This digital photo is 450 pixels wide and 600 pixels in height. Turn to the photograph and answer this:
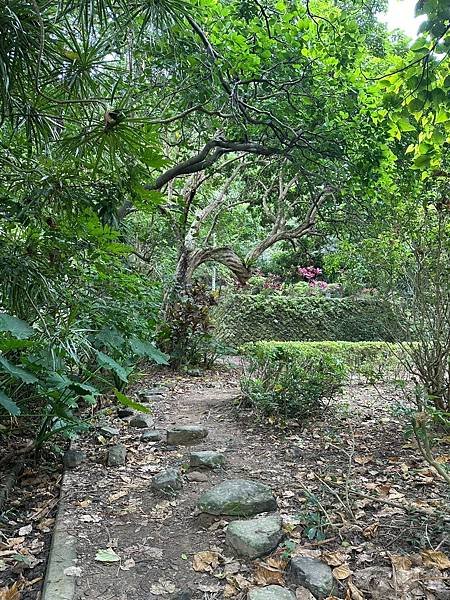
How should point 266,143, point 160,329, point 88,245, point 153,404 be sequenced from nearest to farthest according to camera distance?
point 88,245 → point 153,404 → point 266,143 → point 160,329

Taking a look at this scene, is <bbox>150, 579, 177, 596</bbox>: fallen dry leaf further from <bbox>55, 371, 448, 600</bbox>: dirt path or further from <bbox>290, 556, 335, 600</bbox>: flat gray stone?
<bbox>290, 556, 335, 600</bbox>: flat gray stone

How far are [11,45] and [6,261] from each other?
0.97m

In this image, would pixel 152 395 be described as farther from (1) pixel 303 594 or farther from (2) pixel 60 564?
(1) pixel 303 594

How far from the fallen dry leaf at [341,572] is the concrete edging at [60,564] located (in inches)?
40.4

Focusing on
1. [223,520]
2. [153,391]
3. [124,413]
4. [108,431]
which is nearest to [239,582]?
[223,520]

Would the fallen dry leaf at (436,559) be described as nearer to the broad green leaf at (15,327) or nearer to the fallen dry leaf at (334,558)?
the fallen dry leaf at (334,558)

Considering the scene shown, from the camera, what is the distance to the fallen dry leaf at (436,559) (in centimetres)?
202

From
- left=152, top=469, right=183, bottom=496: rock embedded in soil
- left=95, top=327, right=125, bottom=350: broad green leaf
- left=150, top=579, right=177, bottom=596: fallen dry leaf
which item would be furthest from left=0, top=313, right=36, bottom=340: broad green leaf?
left=152, top=469, right=183, bottom=496: rock embedded in soil

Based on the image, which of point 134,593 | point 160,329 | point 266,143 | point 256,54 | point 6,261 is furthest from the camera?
point 160,329

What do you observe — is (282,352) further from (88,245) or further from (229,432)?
(88,245)

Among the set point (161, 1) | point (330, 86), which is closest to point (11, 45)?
point (161, 1)

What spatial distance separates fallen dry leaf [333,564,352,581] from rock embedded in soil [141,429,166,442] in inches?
87.6

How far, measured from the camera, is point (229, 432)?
14.1ft

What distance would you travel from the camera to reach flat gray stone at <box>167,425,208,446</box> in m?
4.01
